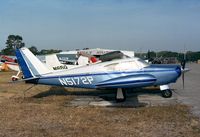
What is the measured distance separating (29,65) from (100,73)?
2.91 m

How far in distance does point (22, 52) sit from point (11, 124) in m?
5.85

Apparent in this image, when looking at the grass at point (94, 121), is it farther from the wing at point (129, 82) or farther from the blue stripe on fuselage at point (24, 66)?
the blue stripe on fuselage at point (24, 66)

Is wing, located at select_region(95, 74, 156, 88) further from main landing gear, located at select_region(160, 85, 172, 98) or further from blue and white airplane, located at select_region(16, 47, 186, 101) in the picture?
main landing gear, located at select_region(160, 85, 172, 98)

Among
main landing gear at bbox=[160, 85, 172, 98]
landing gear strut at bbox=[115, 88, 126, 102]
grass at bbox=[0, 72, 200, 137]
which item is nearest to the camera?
grass at bbox=[0, 72, 200, 137]

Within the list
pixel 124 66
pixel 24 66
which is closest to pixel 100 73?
pixel 124 66

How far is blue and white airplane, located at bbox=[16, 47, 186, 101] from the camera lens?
12.9 meters

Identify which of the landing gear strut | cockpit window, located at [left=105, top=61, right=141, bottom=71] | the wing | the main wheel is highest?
cockpit window, located at [left=105, top=61, right=141, bottom=71]

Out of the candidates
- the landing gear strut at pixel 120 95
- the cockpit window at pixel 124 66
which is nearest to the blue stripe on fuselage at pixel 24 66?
the cockpit window at pixel 124 66

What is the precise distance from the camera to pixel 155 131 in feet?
24.3

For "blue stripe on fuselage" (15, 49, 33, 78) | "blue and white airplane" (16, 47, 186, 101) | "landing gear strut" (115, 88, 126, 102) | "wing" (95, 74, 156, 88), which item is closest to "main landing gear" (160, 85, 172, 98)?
"blue and white airplane" (16, 47, 186, 101)

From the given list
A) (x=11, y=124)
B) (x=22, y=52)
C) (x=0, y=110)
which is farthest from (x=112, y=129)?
(x=22, y=52)

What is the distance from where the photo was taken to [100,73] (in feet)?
42.9

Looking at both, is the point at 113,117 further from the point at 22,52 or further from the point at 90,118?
the point at 22,52

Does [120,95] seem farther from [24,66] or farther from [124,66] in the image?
[24,66]
